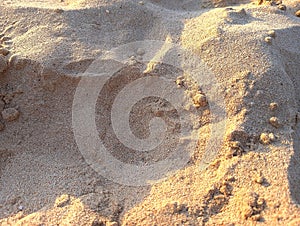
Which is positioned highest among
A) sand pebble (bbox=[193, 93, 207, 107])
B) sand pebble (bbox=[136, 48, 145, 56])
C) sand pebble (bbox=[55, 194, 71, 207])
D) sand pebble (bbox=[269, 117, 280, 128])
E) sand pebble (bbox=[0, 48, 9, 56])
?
sand pebble (bbox=[0, 48, 9, 56])

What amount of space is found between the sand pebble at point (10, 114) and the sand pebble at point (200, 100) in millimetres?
1071

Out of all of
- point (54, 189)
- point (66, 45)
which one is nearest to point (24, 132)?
point (54, 189)

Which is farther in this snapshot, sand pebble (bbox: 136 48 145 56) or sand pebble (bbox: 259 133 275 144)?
sand pebble (bbox: 136 48 145 56)

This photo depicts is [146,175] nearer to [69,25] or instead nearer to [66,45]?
[66,45]

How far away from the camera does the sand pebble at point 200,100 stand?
83.4 inches

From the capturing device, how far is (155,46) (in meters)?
2.39

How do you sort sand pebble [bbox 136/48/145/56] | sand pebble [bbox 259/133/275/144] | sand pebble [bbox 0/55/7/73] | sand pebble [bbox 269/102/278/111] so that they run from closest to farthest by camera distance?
sand pebble [bbox 259/133/275/144] → sand pebble [bbox 269/102/278/111] → sand pebble [bbox 0/55/7/73] → sand pebble [bbox 136/48/145/56]

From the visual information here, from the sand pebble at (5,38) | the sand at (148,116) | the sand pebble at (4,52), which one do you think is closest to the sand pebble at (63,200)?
the sand at (148,116)

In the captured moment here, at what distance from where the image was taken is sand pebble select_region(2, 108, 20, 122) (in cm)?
217

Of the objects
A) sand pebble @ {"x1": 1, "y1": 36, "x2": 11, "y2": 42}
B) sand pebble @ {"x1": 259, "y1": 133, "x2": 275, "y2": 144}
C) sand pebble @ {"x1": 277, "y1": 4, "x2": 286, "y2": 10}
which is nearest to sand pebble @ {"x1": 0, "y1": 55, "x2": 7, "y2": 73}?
sand pebble @ {"x1": 1, "y1": 36, "x2": 11, "y2": 42}

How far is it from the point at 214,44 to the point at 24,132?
51.2 inches

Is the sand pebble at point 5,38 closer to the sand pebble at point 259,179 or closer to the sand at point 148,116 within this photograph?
the sand at point 148,116

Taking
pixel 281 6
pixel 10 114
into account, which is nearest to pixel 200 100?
pixel 10 114

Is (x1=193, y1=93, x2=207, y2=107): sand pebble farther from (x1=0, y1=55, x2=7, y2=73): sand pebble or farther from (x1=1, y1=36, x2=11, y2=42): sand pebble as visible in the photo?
(x1=1, y1=36, x2=11, y2=42): sand pebble
